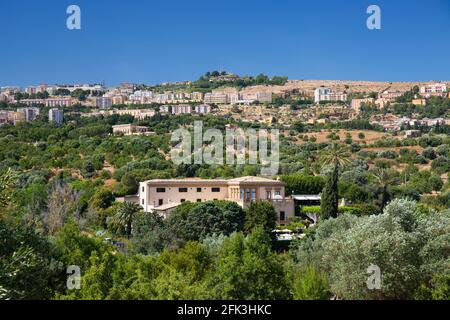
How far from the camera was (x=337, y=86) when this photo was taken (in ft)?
583

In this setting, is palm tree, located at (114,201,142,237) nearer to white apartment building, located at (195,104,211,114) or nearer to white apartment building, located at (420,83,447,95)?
white apartment building, located at (195,104,211,114)

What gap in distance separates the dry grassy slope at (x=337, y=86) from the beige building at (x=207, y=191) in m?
117

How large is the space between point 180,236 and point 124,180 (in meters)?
21.6

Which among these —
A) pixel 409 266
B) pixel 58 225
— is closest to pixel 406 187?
pixel 58 225

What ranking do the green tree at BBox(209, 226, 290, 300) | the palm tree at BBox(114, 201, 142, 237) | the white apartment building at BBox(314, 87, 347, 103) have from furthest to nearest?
the white apartment building at BBox(314, 87, 347, 103) → the palm tree at BBox(114, 201, 142, 237) → the green tree at BBox(209, 226, 290, 300)

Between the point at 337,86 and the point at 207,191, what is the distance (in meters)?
126

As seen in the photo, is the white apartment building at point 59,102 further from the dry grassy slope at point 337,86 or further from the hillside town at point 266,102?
the dry grassy slope at point 337,86

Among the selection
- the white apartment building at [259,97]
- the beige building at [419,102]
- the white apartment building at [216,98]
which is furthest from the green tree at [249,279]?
the white apartment building at [259,97]

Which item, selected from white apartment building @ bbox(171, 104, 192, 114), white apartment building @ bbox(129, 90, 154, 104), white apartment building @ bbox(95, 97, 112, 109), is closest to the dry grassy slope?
Answer: white apartment building @ bbox(129, 90, 154, 104)

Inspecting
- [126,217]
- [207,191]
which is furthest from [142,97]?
[126,217]

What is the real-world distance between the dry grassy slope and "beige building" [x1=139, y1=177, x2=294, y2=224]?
11675cm

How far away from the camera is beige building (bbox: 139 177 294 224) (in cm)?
5419

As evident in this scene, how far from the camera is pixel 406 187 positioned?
62.9 meters
